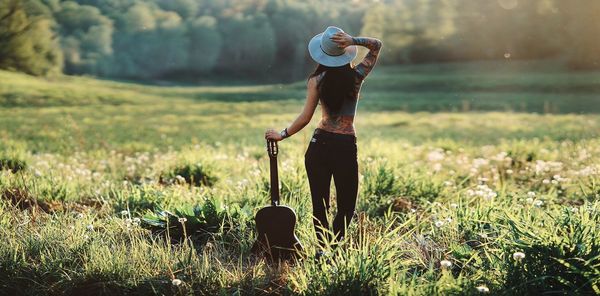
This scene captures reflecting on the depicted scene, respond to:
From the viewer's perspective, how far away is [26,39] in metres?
26.7

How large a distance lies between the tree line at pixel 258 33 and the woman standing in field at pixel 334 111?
24024mm

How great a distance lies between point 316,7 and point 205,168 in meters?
26.1

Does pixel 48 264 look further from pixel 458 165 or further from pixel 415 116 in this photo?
pixel 415 116

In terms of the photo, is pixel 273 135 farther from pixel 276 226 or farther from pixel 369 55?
pixel 369 55

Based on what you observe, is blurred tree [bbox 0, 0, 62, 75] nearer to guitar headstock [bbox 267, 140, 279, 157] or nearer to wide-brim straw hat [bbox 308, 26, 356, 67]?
guitar headstock [bbox 267, 140, 279, 157]

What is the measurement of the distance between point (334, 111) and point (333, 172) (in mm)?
498

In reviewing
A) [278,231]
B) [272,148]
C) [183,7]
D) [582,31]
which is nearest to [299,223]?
[278,231]

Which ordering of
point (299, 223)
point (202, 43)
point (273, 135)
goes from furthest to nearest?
point (202, 43) → point (299, 223) → point (273, 135)

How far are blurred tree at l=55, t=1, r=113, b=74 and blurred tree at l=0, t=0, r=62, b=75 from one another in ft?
5.60

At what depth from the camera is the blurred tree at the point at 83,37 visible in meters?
31.2

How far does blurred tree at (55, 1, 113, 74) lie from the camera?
31.2 meters

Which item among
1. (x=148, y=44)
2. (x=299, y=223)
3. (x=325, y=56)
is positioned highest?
(x=148, y=44)

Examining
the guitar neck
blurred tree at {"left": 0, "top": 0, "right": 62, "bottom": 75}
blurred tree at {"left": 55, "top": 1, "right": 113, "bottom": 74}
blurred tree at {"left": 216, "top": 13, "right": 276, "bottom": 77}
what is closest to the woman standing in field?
the guitar neck

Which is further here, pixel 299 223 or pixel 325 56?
pixel 299 223
